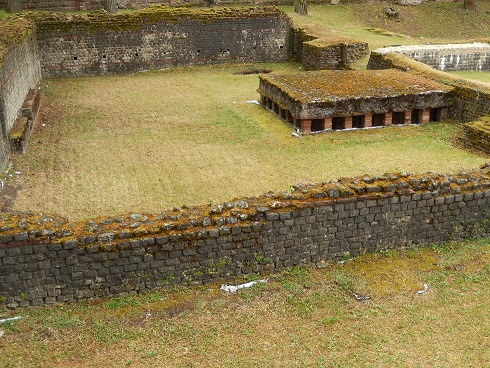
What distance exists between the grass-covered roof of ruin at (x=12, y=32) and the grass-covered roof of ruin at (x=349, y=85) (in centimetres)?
652

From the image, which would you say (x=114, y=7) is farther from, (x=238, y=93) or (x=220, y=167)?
(x=220, y=167)

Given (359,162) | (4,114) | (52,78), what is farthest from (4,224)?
(52,78)

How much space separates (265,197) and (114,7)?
22227 mm

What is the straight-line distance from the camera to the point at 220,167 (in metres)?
10.6

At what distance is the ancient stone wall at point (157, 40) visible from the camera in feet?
63.4

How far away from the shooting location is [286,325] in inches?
234

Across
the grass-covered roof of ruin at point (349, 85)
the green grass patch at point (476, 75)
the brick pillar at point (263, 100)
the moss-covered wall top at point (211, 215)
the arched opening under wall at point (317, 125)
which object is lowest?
the arched opening under wall at point (317, 125)

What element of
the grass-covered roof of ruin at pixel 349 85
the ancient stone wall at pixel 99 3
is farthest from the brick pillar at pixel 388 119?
the ancient stone wall at pixel 99 3

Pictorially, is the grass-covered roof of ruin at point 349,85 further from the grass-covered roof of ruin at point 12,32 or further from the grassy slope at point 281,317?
the grass-covered roof of ruin at point 12,32

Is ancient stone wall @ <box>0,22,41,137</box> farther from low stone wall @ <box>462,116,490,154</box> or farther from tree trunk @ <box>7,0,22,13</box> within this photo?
low stone wall @ <box>462,116,490,154</box>

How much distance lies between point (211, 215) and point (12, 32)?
436 inches

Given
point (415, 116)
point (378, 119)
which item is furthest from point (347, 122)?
point (415, 116)

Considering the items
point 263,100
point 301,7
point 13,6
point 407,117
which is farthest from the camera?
point 301,7

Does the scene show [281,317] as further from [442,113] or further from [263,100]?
[263,100]
